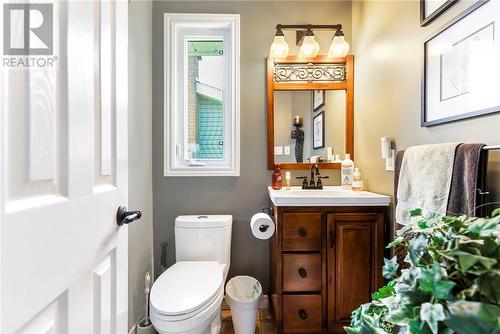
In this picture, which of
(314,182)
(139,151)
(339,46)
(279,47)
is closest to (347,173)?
(314,182)

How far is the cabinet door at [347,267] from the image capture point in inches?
59.1

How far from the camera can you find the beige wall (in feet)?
3.38

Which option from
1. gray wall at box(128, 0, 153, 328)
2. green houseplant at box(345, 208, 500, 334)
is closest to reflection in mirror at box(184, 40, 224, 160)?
gray wall at box(128, 0, 153, 328)

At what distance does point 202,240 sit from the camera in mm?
1775

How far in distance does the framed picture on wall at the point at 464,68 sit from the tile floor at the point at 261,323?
62.7 inches

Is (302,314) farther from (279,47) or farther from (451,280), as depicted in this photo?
(279,47)

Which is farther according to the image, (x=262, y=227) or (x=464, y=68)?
(x=262, y=227)

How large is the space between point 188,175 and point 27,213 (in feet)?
5.08

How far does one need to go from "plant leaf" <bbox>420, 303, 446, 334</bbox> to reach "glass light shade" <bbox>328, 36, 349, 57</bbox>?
191 cm

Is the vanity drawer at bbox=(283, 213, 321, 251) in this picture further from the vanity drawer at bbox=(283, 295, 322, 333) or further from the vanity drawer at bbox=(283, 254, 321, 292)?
the vanity drawer at bbox=(283, 295, 322, 333)

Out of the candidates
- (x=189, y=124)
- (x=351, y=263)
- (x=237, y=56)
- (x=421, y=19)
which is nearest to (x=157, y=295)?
(x=351, y=263)

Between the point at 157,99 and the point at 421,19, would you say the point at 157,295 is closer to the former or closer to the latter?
the point at 157,99

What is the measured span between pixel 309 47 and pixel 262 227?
138 cm

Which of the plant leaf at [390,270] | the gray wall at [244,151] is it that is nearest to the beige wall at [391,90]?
the gray wall at [244,151]
